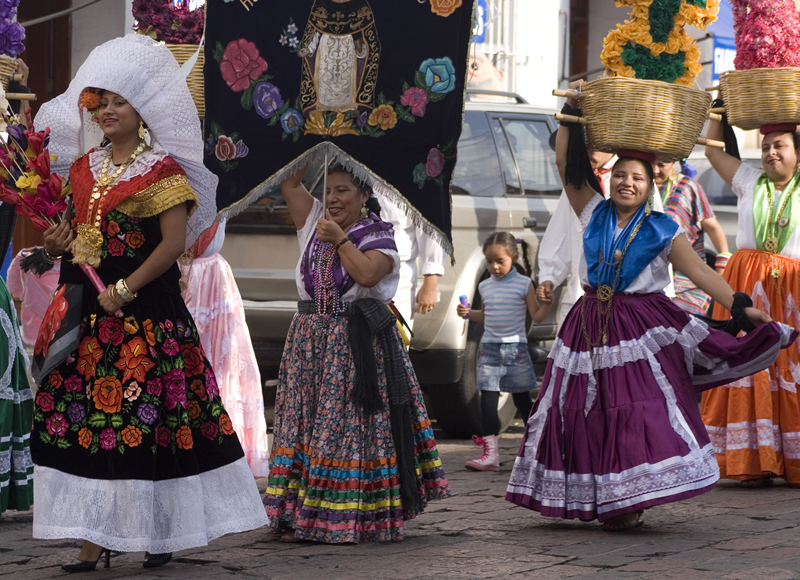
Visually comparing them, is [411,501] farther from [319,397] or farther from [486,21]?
[486,21]

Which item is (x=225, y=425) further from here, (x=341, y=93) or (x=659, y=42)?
(x=659, y=42)

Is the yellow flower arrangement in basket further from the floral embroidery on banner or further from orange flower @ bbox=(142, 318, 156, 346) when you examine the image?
orange flower @ bbox=(142, 318, 156, 346)

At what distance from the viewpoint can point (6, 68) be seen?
5977 millimetres

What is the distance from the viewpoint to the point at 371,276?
5645 millimetres

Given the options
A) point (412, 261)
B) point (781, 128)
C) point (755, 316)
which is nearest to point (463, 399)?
point (412, 261)

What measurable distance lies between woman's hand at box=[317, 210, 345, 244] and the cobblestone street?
51.9 inches

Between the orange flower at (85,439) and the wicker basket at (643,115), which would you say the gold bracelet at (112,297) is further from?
the wicker basket at (643,115)

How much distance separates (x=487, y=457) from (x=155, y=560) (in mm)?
3094

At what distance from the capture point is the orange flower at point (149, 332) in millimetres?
4953

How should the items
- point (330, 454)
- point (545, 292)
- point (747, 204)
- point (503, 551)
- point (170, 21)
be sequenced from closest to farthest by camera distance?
1. point (503, 551)
2. point (330, 454)
3. point (170, 21)
4. point (545, 292)
5. point (747, 204)

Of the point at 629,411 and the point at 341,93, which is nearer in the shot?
the point at 341,93

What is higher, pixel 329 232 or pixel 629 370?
pixel 329 232

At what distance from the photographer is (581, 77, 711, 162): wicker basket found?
5.91 m

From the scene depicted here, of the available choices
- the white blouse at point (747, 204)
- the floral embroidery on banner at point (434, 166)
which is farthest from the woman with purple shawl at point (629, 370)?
A: the white blouse at point (747, 204)
